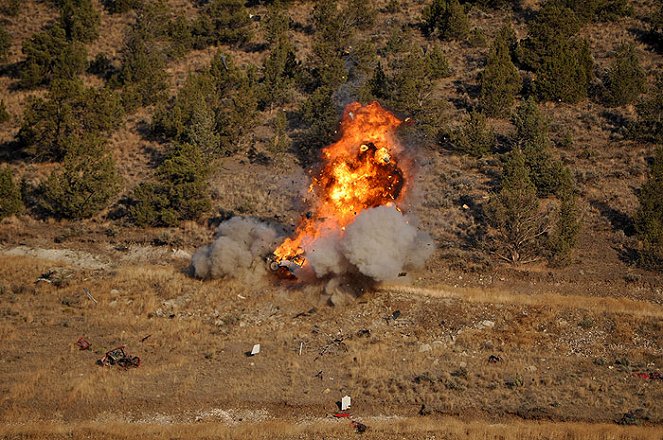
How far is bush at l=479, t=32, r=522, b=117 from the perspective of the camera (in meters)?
63.4

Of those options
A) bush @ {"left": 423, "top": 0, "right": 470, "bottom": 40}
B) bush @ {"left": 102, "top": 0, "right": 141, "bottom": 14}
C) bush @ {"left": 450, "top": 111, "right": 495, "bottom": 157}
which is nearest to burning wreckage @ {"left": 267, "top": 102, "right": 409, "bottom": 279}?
bush @ {"left": 450, "top": 111, "right": 495, "bottom": 157}

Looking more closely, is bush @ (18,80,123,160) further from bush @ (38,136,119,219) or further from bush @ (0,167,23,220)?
bush @ (0,167,23,220)

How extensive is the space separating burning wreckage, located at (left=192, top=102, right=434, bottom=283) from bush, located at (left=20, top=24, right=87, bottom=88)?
3526 centimetres

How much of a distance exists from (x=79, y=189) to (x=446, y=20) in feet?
146

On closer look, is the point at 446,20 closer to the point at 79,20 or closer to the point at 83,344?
the point at 79,20

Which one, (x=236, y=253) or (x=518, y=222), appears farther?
(x=518, y=222)

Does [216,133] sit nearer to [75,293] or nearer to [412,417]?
[75,293]

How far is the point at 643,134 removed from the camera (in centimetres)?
6012

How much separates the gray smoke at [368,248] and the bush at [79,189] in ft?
62.5

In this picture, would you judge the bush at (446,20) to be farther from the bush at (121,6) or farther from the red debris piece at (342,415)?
the red debris piece at (342,415)

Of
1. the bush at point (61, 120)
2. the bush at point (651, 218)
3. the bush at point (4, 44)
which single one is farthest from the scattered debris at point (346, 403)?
the bush at point (4, 44)

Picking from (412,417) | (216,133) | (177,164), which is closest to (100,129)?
(216,133)

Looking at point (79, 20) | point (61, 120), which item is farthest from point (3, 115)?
point (79, 20)

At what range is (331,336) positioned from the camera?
3422cm
